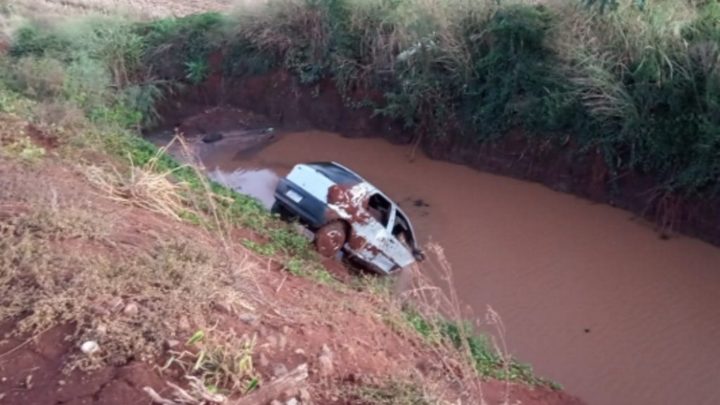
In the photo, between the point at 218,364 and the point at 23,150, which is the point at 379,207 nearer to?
the point at 23,150

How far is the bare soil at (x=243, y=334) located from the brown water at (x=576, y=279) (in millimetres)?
1231

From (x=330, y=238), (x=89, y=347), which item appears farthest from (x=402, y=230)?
(x=89, y=347)

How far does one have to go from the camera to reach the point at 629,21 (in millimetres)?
13266

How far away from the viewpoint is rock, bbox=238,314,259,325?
19.1 ft

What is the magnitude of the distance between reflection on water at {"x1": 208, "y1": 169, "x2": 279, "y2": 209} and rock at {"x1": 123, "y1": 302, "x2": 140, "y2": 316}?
866 centimetres

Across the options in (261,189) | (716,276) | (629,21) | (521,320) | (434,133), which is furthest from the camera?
(434,133)

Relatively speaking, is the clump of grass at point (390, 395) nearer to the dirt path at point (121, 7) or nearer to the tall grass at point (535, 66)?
the tall grass at point (535, 66)

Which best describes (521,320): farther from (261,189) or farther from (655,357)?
(261,189)

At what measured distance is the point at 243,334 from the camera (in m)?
5.57

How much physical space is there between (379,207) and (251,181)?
4867 mm

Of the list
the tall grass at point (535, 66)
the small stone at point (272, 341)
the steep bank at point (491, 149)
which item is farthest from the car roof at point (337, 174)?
the small stone at point (272, 341)

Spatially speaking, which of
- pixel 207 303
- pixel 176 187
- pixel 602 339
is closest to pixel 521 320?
pixel 602 339

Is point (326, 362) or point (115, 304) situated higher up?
point (115, 304)

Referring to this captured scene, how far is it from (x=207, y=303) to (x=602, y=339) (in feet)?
19.7
